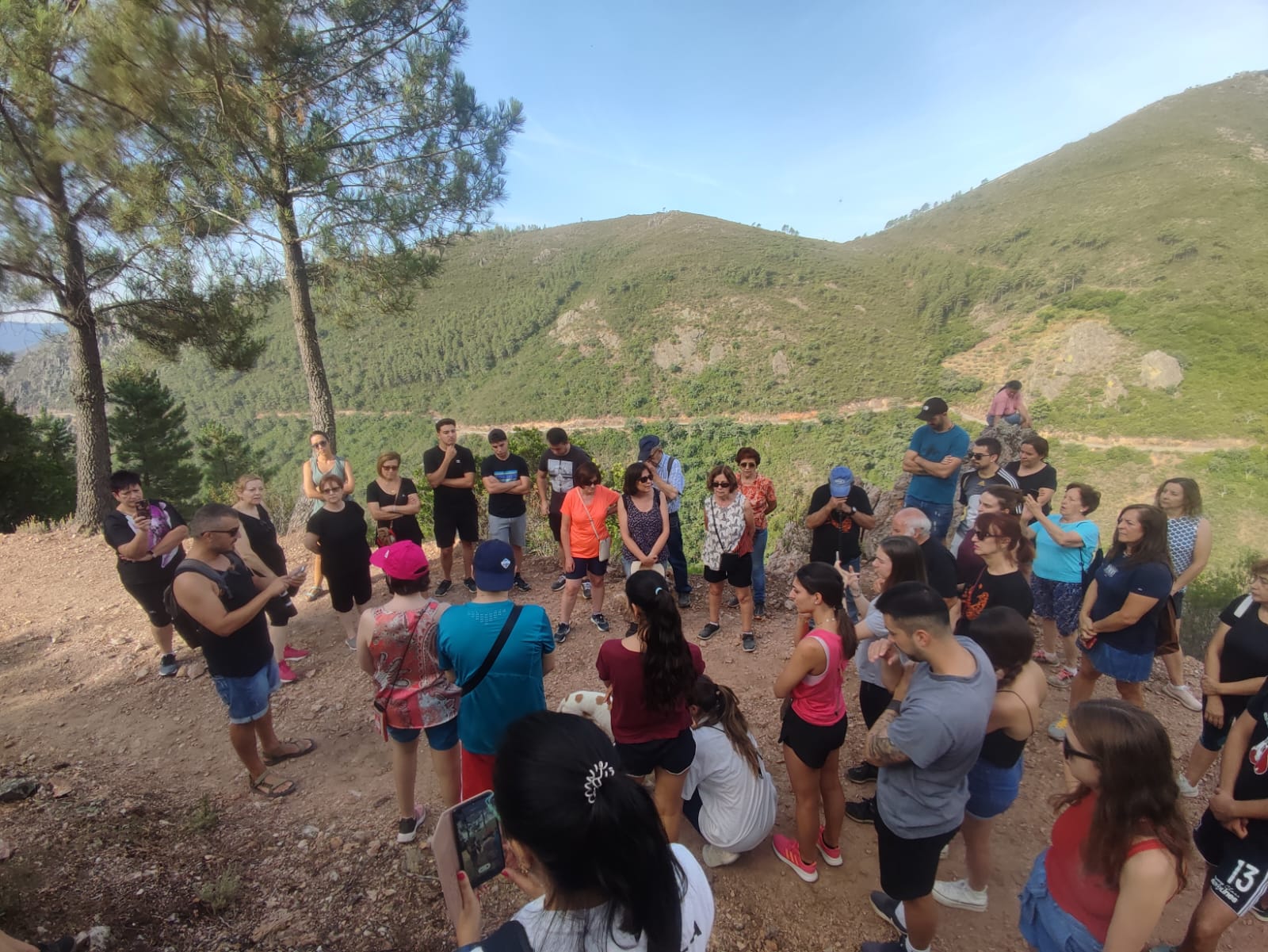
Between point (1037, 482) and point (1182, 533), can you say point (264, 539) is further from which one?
point (1182, 533)

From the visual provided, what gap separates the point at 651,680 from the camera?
2.30 m

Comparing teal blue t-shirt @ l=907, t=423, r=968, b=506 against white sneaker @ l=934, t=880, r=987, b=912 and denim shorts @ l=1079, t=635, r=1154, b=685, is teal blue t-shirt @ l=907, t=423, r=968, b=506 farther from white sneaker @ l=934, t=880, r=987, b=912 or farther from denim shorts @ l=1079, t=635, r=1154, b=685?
white sneaker @ l=934, t=880, r=987, b=912

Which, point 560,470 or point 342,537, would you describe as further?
point 560,470

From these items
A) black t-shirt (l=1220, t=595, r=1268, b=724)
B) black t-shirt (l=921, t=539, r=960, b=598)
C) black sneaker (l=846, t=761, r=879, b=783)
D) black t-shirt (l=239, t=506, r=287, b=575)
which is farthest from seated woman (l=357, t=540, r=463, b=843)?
black t-shirt (l=1220, t=595, r=1268, b=724)

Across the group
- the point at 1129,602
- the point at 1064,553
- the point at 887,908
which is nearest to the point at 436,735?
the point at 887,908

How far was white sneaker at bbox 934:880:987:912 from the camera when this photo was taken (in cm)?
254

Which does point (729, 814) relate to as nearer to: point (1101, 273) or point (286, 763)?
point (286, 763)

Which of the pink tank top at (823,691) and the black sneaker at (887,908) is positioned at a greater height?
the pink tank top at (823,691)

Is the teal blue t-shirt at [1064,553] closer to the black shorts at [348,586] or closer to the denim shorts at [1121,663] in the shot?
the denim shorts at [1121,663]

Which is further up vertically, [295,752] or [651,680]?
[651,680]

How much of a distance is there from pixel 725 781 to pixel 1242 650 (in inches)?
97.4

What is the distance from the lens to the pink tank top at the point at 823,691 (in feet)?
7.91

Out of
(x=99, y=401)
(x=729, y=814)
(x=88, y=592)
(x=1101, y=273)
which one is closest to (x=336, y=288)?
(x=99, y=401)

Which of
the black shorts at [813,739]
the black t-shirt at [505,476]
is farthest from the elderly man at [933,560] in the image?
the black t-shirt at [505,476]
